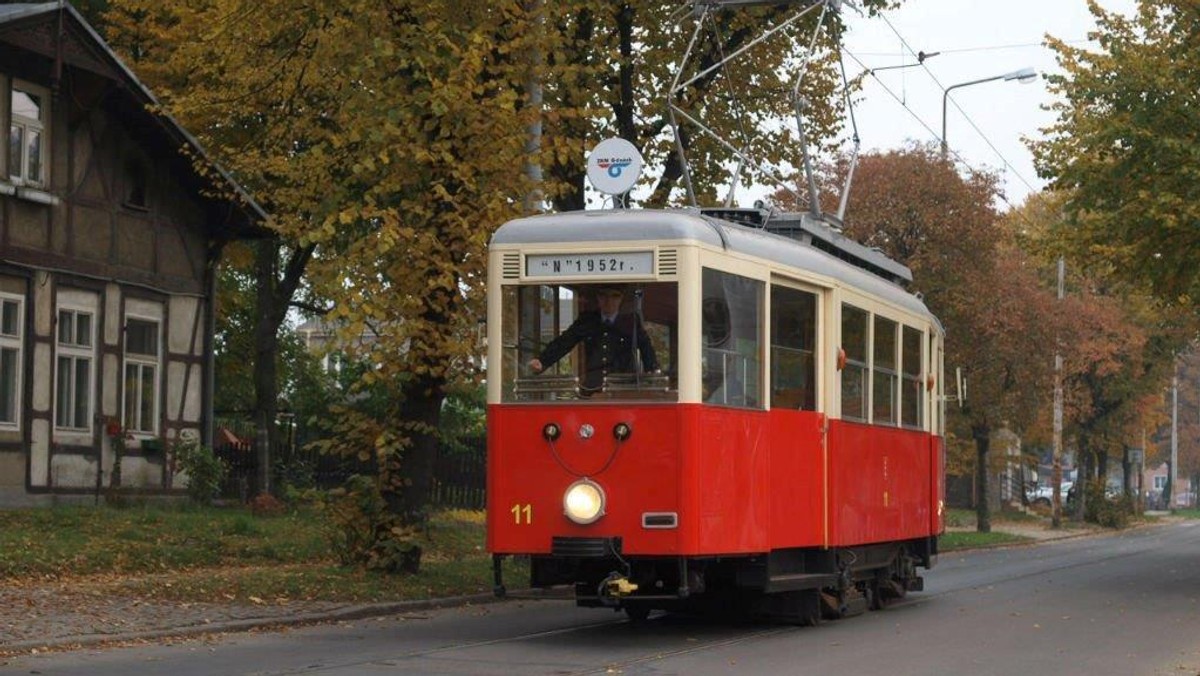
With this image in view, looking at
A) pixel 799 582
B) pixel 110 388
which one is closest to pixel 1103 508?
pixel 110 388

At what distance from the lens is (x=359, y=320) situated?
1764 centimetres

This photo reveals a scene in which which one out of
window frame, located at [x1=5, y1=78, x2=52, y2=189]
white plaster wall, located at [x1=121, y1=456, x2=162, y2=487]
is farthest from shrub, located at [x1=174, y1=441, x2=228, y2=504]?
window frame, located at [x1=5, y1=78, x2=52, y2=189]

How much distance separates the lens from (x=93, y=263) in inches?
1150

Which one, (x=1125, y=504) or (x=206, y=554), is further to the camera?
(x=1125, y=504)

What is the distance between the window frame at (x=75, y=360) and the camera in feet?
93.2

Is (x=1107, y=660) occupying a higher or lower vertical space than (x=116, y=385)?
lower

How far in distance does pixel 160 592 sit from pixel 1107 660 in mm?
8624

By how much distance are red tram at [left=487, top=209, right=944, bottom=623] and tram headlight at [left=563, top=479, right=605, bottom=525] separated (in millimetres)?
11

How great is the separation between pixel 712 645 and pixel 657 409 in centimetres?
199

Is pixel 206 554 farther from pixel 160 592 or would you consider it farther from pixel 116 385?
pixel 116 385

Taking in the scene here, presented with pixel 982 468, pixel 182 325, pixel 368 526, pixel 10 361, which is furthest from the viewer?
pixel 982 468

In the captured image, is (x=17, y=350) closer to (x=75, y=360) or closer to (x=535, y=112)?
(x=75, y=360)

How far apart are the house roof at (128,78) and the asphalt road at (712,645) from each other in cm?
1214

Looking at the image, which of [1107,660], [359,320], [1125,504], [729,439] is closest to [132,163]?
[359,320]
